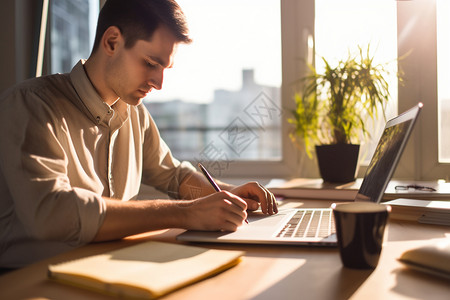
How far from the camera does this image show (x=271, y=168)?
2.04 metres

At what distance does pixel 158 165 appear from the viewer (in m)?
1.57

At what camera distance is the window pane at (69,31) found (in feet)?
7.54

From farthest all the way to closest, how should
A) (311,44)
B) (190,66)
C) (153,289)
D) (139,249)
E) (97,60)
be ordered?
1. (190,66)
2. (311,44)
3. (97,60)
4. (139,249)
5. (153,289)

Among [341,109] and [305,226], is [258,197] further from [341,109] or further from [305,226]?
[341,109]

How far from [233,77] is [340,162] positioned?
2.52ft

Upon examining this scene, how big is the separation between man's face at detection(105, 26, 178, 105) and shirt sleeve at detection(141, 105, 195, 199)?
0.28 metres

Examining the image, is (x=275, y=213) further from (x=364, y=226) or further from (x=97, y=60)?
(x=97, y=60)

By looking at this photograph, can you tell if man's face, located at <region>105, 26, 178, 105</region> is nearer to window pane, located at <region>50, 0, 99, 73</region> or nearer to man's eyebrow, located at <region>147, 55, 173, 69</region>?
man's eyebrow, located at <region>147, 55, 173, 69</region>

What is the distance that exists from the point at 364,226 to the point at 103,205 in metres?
0.52

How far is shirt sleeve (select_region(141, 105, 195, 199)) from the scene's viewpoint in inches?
61.1

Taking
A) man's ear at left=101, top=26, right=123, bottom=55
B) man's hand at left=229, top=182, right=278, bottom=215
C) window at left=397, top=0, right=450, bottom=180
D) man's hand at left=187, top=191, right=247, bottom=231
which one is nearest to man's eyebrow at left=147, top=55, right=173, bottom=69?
man's ear at left=101, top=26, right=123, bottom=55

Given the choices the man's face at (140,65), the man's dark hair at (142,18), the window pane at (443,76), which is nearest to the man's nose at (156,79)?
the man's face at (140,65)

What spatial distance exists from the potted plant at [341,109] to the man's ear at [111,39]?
83cm

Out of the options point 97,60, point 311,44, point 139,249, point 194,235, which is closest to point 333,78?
point 311,44
